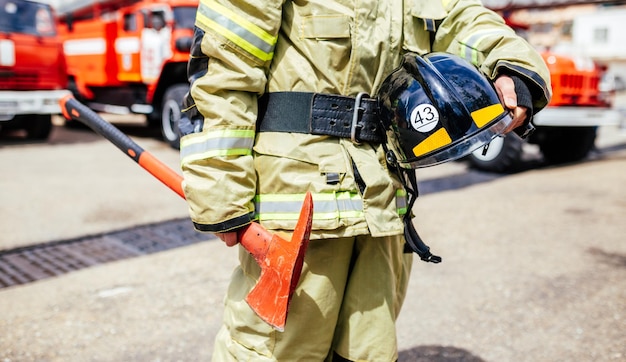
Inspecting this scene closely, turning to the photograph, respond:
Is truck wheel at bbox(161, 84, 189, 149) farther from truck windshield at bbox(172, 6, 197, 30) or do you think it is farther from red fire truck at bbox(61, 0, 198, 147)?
truck windshield at bbox(172, 6, 197, 30)

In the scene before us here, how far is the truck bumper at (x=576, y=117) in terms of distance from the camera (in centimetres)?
796

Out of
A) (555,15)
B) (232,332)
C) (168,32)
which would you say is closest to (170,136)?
(168,32)

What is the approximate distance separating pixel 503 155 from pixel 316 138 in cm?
651

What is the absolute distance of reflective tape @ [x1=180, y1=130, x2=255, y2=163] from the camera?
1721 mm

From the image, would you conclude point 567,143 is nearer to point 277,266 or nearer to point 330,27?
point 330,27

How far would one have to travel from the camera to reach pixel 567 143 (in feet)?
29.5

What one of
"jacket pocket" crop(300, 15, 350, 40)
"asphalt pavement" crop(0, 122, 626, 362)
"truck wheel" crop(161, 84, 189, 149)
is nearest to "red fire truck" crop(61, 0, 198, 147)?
"truck wheel" crop(161, 84, 189, 149)

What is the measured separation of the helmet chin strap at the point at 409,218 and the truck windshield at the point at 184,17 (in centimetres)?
769

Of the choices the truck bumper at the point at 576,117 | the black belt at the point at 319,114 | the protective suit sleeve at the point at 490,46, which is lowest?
the truck bumper at the point at 576,117

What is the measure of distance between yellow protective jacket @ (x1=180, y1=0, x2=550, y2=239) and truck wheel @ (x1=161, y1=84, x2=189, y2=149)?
→ 7.07 metres

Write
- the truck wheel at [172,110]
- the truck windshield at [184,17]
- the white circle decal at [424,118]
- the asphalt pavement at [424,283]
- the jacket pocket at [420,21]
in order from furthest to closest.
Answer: the truck windshield at [184,17] < the truck wheel at [172,110] < the asphalt pavement at [424,283] < the jacket pocket at [420,21] < the white circle decal at [424,118]

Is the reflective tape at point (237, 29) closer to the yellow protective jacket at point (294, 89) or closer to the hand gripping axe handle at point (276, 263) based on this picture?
the yellow protective jacket at point (294, 89)

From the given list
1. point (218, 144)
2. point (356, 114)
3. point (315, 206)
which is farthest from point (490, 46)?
point (218, 144)

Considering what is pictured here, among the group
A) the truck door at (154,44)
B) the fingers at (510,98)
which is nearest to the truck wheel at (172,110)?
the truck door at (154,44)
